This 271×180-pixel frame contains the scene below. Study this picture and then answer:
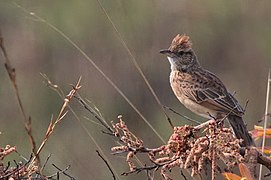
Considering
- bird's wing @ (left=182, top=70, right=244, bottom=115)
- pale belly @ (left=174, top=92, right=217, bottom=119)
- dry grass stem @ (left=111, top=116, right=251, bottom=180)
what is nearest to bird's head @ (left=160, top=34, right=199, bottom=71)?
bird's wing @ (left=182, top=70, right=244, bottom=115)

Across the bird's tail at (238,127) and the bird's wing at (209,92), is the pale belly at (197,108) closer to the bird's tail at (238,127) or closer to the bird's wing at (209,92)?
the bird's wing at (209,92)

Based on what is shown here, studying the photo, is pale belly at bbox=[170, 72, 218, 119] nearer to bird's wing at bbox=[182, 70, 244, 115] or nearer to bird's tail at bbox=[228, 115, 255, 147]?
bird's wing at bbox=[182, 70, 244, 115]

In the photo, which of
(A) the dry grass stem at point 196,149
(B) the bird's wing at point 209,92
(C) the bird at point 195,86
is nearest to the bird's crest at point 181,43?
(C) the bird at point 195,86

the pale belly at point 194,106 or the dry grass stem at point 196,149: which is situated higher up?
the pale belly at point 194,106

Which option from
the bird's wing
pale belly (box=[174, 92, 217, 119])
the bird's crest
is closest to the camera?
the bird's wing

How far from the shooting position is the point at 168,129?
→ 8805 millimetres

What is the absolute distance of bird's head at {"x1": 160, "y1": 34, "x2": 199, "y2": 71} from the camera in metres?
6.08

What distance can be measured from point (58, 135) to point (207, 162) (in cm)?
519

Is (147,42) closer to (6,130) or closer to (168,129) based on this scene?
(168,129)

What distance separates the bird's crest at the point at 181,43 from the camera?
605 cm

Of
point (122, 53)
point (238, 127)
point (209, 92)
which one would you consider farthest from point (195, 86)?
point (122, 53)

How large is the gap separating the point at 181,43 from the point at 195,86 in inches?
12.0

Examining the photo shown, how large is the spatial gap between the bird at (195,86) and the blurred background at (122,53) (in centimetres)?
198

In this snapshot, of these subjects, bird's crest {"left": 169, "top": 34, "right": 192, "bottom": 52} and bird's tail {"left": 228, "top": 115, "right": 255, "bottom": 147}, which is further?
bird's crest {"left": 169, "top": 34, "right": 192, "bottom": 52}
